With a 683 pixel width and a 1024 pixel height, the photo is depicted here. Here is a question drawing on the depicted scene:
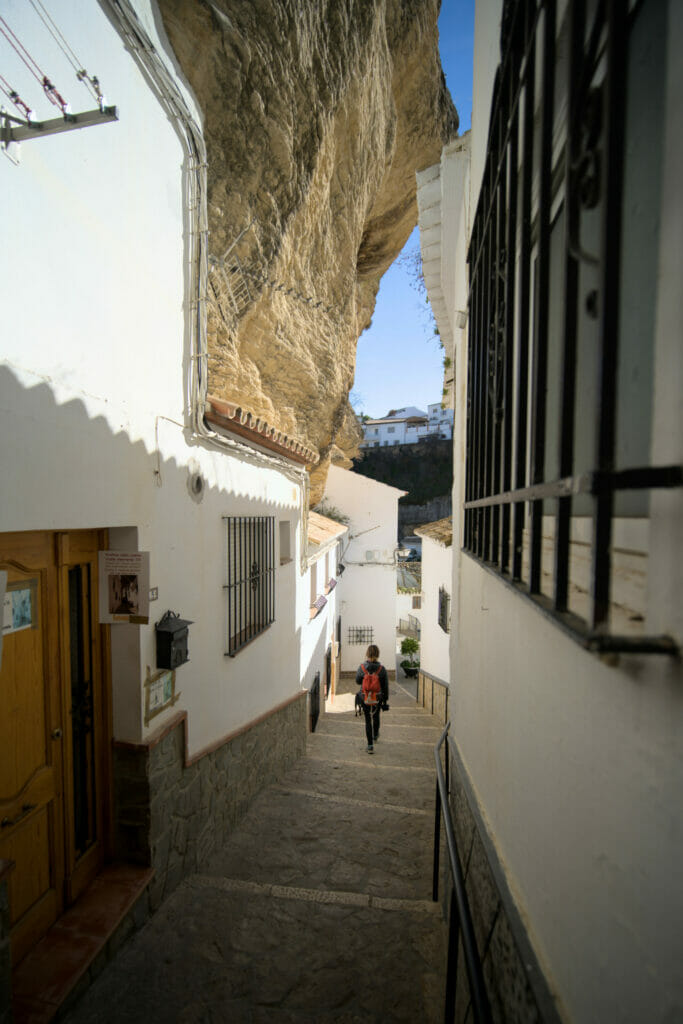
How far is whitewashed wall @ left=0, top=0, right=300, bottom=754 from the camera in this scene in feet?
7.59

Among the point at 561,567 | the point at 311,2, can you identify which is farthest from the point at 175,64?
the point at 561,567

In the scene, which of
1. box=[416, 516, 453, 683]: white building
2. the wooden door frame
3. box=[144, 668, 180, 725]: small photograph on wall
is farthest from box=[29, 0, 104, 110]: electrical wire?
box=[416, 516, 453, 683]: white building

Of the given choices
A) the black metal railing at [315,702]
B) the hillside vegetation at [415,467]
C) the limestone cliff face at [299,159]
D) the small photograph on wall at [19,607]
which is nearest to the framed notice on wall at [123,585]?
the small photograph on wall at [19,607]

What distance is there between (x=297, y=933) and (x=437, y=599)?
8987mm

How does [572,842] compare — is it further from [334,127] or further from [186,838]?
[334,127]

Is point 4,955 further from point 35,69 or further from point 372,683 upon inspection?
point 372,683

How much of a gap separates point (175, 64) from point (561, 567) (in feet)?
16.8

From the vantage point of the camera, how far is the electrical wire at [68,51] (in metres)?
2.35

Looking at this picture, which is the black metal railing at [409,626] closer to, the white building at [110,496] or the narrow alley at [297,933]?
the narrow alley at [297,933]

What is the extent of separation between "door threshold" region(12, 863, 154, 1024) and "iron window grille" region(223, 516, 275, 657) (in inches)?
78.3

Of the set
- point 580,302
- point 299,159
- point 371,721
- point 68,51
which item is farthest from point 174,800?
point 299,159

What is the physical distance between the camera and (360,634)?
18156 mm

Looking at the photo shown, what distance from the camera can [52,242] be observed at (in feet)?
8.17

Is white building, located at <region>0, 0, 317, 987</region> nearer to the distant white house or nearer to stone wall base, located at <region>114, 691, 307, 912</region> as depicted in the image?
stone wall base, located at <region>114, 691, 307, 912</region>
